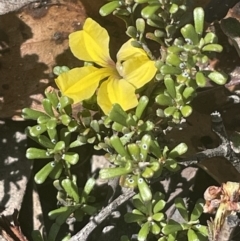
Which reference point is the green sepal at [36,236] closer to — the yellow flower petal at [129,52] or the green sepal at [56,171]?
the green sepal at [56,171]

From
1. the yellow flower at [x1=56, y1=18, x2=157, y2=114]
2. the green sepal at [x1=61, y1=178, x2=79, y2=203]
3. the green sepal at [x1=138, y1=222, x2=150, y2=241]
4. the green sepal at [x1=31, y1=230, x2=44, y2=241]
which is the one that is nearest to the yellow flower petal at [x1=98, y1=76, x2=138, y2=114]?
the yellow flower at [x1=56, y1=18, x2=157, y2=114]

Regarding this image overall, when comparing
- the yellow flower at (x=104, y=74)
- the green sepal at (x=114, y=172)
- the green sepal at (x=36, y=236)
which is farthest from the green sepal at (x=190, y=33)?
the green sepal at (x=36, y=236)

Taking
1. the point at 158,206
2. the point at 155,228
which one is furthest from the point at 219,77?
the point at 155,228

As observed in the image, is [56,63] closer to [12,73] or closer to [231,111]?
[12,73]

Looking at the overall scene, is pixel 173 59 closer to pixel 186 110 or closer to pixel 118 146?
pixel 186 110

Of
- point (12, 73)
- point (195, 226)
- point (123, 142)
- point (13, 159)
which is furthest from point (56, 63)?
point (195, 226)

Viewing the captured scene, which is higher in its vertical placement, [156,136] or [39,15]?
[39,15]

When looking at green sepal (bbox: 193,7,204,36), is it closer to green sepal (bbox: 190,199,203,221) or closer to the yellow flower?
the yellow flower
